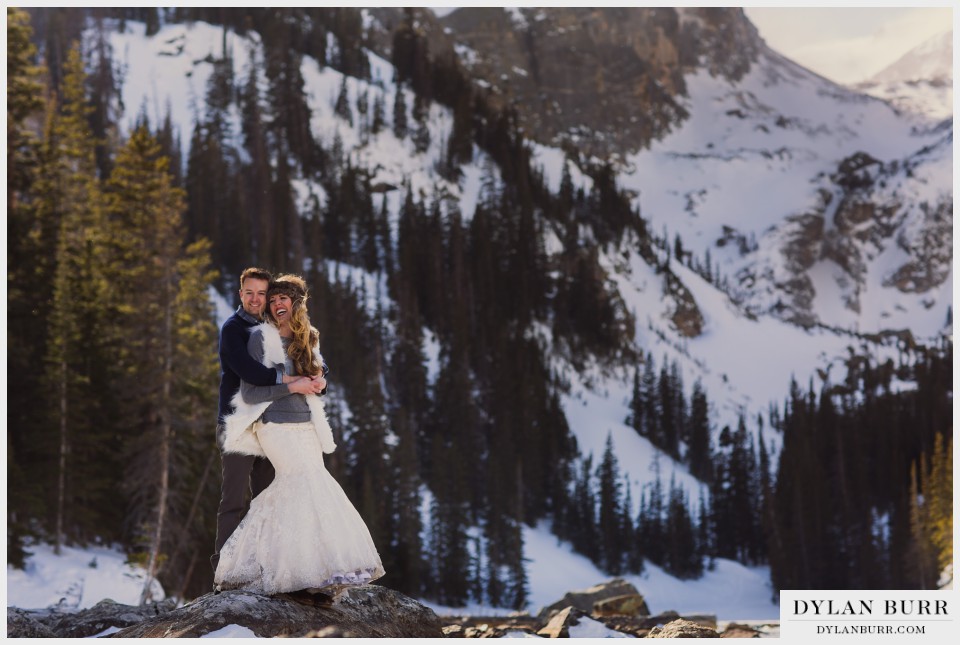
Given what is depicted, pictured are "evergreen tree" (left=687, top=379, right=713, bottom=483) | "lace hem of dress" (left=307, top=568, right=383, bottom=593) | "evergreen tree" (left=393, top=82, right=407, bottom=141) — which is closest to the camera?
"lace hem of dress" (left=307, top=568, right=383, bottom=593)

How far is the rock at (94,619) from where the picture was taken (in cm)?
1165

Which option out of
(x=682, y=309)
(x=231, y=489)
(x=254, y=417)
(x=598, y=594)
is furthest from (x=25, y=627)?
(x=682, y=309)

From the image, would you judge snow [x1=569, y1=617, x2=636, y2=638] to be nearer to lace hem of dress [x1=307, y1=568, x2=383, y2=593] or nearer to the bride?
lace hem of dress [x1=307, y1=568, x2=383, y2=593]

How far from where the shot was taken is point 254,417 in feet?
31.8

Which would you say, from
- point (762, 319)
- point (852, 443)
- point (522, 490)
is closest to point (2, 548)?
point (522, 490)

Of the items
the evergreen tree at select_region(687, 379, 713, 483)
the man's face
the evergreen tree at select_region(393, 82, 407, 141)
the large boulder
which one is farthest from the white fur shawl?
the evergreen tree at select_region(393, 82, 407, 141)

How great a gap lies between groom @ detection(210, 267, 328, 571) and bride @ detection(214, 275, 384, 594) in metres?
0.11

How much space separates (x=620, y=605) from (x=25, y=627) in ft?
85.3

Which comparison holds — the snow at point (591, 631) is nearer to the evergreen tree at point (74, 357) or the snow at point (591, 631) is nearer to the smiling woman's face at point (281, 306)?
the smiling woman's face at point (281, 306)

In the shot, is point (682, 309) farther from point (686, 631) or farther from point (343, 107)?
point (686, 631)

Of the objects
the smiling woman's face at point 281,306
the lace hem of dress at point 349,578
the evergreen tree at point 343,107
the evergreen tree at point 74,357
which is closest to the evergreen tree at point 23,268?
the evergreen tree at point 74,357

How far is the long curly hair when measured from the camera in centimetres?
977

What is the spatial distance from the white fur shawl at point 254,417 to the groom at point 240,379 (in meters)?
0.10

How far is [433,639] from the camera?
11.0m
